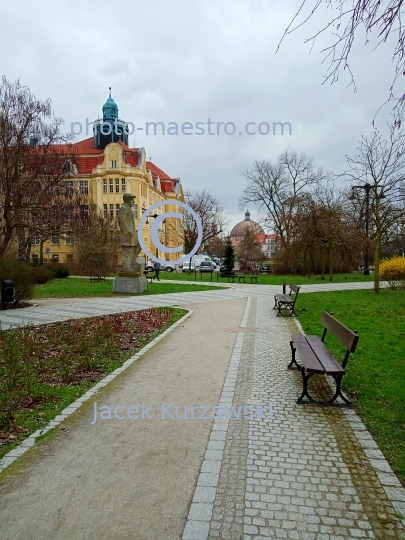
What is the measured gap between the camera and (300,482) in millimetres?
3201

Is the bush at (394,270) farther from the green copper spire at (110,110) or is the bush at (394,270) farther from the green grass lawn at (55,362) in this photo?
the green copper spire at (110,110)

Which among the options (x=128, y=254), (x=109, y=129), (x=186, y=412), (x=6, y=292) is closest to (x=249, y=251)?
(x=109, y=129)

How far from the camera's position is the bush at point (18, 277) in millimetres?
13492

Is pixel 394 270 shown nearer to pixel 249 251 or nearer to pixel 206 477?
pixel 206 477

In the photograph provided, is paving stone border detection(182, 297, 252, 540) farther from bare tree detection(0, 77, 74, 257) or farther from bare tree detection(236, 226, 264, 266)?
bare tree detection(236, 226, 264, 266)

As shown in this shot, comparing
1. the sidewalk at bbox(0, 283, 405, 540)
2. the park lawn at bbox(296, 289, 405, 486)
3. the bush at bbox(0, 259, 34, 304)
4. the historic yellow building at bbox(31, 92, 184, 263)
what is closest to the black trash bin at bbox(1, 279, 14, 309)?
the bush at bbox(0, 259, 34, 304)

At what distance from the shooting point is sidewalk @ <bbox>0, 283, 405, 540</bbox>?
2678 millimetres

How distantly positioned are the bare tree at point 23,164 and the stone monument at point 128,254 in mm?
4416

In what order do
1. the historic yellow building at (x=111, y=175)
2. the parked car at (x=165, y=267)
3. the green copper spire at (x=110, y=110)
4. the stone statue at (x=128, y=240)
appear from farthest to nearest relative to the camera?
1. the green copper spire at (x=110, y=110)
2. the historic yellow building at (x=111, y=175)
3. the parked car at (x=165, y=267)
4. the stone statue at (x=128, y=240)

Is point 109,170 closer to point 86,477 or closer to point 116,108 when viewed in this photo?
point 116,108

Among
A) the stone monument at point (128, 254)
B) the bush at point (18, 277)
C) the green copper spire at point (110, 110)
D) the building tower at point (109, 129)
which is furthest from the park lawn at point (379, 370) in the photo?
the green copper spire at point (110, 110)

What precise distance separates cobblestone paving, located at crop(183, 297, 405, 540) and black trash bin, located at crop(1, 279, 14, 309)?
10.6 meters

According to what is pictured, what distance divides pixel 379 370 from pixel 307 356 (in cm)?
161

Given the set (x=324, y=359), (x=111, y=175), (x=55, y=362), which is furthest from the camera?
(x=111, y=175)
